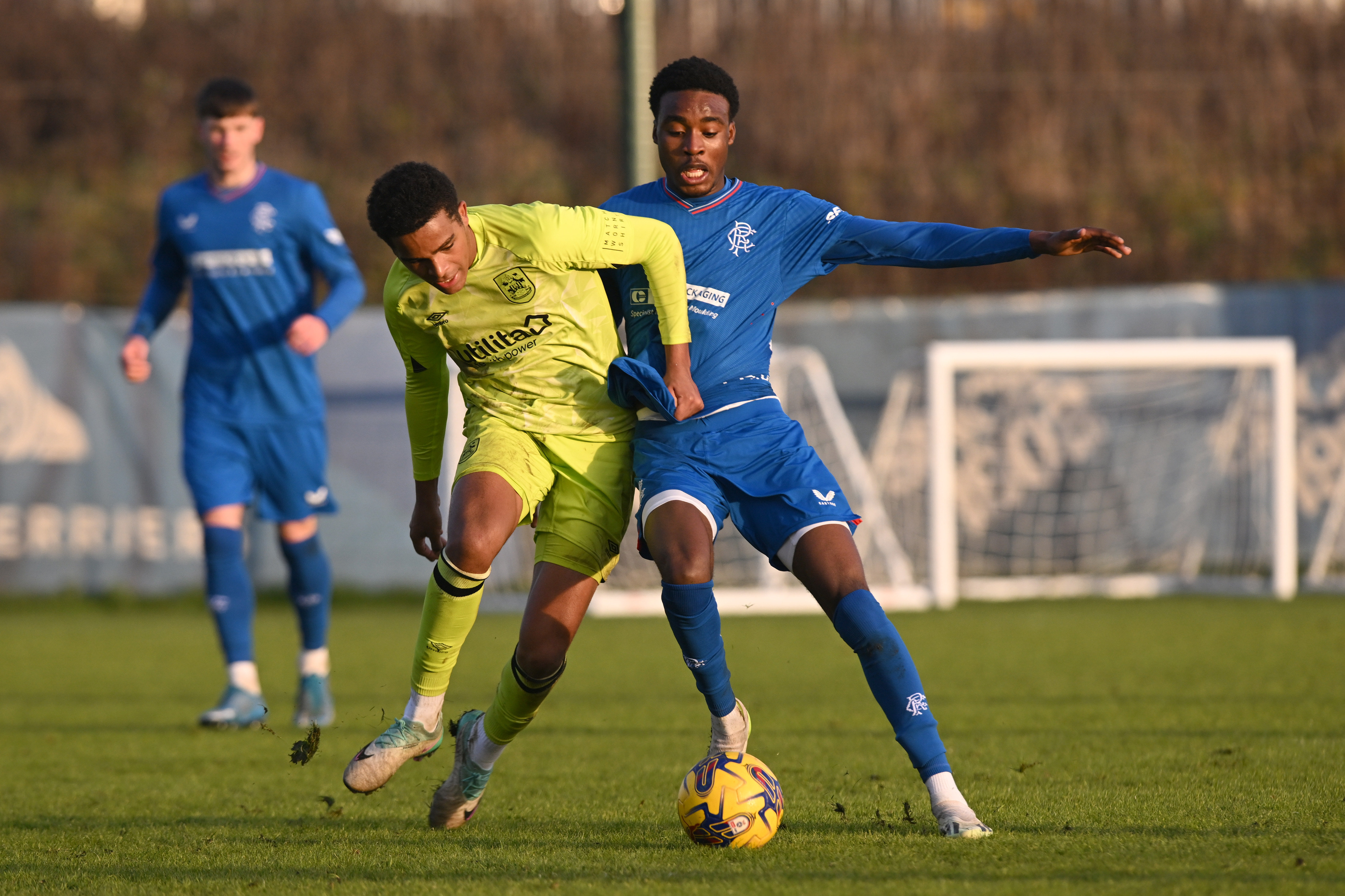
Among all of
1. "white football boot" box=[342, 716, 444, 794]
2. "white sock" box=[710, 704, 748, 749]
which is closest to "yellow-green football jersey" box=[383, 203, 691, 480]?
"white football boot" box=[342, 716, 444, 794]

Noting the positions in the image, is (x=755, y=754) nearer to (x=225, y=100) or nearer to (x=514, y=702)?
(x=514, y=702)

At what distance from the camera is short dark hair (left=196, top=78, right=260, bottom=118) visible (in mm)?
6152

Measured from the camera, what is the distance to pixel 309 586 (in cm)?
645

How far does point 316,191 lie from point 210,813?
3.04m

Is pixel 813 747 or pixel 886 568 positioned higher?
pixel 813 747

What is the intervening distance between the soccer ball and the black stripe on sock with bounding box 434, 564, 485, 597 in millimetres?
786

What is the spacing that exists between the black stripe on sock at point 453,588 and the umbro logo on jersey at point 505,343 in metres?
0.60

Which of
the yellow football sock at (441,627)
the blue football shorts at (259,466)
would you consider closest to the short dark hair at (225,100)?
the blue football shorts at (259,466)

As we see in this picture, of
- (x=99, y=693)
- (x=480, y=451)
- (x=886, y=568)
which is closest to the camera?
(x=480, y=451)

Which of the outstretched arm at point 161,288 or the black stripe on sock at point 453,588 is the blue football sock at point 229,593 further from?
the black stripe on sock at point 453,588

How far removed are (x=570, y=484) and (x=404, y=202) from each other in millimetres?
934

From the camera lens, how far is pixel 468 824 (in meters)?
4.10

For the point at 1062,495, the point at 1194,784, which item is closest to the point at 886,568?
the point at 1062,495

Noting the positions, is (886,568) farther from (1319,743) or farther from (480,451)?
(480,451)
